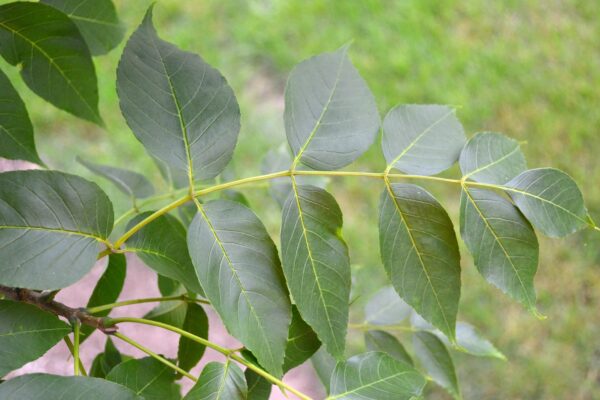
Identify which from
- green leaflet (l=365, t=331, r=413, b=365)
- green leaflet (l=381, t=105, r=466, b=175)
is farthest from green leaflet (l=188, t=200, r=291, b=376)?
green leaflet (l=365, t=331, r=413, b=365)

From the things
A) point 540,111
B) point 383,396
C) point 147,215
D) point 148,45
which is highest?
point 148,45

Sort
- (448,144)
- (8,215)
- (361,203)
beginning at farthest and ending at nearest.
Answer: (361,203) → (448,144) → (8,215)

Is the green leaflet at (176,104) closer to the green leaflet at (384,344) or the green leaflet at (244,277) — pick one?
the green leaflet at (244,277)

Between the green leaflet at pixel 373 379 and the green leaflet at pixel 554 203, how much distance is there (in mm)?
127

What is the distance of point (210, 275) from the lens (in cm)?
43

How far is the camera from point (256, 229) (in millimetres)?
447

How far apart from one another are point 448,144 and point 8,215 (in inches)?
11.5

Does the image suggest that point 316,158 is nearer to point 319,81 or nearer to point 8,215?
point 319,81

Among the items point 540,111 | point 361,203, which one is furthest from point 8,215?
point 540,111

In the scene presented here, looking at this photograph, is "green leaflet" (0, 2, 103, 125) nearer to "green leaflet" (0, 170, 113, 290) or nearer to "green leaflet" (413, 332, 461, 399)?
"green leaflet" (0, 170, 113, 290)

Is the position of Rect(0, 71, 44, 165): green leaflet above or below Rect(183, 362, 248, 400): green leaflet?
above

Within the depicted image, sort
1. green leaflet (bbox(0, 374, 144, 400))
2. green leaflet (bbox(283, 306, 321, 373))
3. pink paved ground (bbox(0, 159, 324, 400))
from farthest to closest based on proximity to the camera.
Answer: pink paved ground (bbox(0, 159, 324, 400)), green leaflet (bbox(283, 306, 321, 373)), green leaflet (bbox(0, 374, 144, 400))

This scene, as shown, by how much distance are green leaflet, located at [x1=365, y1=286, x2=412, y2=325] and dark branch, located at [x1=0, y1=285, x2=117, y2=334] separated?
0.30m

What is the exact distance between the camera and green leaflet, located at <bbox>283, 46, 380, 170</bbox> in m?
0.48
